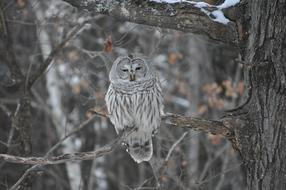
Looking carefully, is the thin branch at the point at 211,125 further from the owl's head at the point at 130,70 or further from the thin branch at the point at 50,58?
the thin branch at the point at 50,58

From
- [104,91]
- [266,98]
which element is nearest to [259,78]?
[266,98]

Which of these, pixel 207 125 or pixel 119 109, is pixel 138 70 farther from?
pixel 207 125

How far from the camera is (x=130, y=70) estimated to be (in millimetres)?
5656

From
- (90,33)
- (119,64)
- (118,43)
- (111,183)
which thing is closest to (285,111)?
(119,64)

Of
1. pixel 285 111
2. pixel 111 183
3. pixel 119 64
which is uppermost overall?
pixel 119 64

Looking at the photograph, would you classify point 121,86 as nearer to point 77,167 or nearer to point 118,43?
point 118,43

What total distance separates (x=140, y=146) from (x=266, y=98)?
2.11 meters

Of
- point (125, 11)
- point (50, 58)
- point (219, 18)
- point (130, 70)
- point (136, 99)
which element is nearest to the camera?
point (219, 18)

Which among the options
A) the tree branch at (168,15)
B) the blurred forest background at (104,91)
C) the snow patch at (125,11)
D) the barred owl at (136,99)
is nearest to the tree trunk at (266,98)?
the tree branch at (168,15)

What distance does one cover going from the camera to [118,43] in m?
6.39

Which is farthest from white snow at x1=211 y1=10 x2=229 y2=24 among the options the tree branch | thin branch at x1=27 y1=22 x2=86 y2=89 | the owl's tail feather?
thin branch at x1=27 y1=22 x2=86 y2=89

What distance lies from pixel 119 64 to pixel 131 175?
301 inches

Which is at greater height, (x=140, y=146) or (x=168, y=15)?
(x=168, y=15)

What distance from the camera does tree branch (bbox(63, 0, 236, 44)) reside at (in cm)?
409
